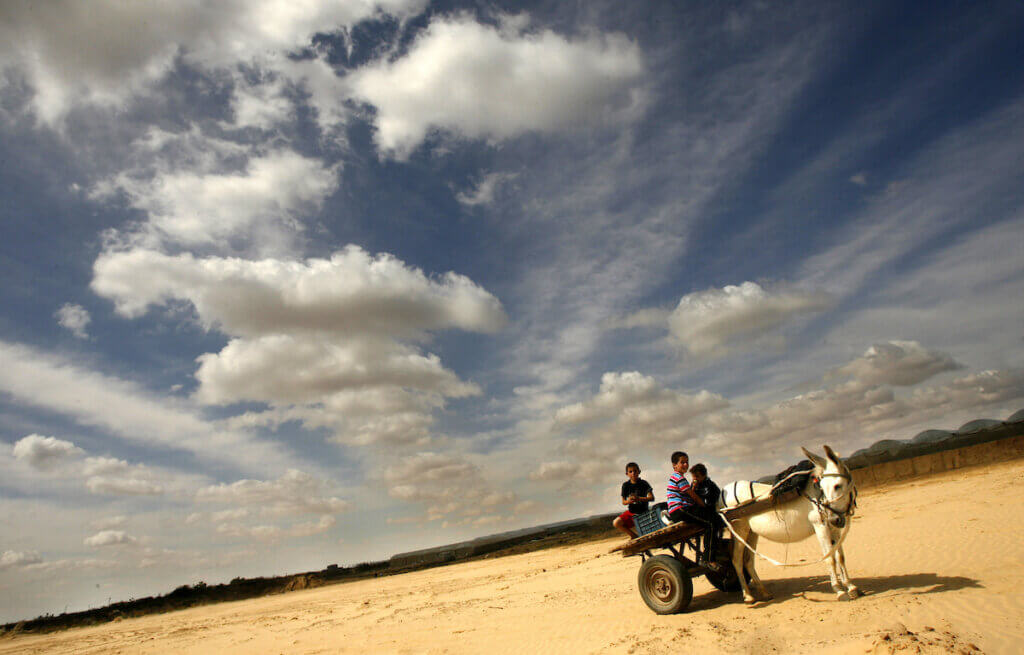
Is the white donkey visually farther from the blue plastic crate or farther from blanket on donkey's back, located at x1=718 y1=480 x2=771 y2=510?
the blue plastic crate

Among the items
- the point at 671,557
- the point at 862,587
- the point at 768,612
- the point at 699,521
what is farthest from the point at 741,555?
the point at 862,587

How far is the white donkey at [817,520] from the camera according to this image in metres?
8.53

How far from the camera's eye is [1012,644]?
6559 mm

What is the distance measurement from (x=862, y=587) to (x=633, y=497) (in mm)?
4463

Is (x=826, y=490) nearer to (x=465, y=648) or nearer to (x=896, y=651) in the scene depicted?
(x=896, y=651)

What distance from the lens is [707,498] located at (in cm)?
1020

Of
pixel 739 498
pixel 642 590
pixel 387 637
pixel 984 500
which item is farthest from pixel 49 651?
pixel 984 500

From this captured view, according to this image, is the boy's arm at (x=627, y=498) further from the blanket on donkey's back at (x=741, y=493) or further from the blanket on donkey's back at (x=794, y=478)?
the blanket on donkey's back at (x=794, y=478)

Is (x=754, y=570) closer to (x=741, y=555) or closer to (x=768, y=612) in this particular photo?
(x=741, y=555)

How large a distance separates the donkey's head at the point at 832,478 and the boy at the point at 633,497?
2.93 m

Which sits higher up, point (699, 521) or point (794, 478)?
point (794, 478)

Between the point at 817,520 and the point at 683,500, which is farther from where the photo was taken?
the point at 683,500

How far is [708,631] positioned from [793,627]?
125 cm

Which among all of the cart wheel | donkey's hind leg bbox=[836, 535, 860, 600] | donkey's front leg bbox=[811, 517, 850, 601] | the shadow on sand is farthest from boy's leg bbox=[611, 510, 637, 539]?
donkey's hind leg bbox=[836, 535, 860, 600]
